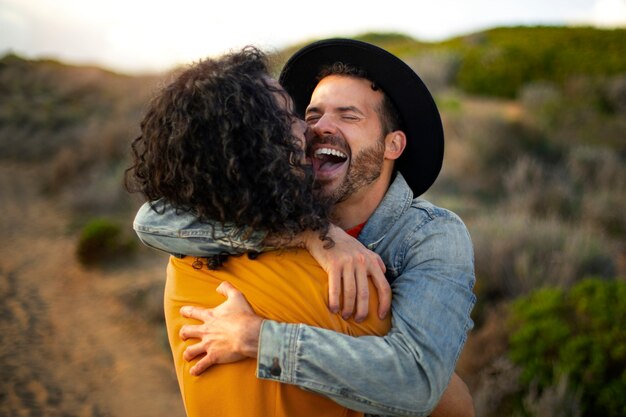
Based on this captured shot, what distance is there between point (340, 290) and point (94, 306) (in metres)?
7.01

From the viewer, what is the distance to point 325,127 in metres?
2.61

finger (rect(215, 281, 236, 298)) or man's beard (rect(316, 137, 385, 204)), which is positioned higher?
man's beard (rect(316, 137, 385, 204))

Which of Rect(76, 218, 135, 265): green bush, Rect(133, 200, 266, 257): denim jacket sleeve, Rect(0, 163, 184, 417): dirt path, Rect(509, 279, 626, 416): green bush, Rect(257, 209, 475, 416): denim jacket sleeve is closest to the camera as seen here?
Rect(257, 209, 475, 416): denim jacket sleeve

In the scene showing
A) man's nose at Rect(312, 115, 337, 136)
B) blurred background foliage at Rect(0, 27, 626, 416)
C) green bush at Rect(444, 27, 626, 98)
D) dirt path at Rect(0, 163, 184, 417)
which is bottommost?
dirt path at Rect(0, 163, 184, 417)

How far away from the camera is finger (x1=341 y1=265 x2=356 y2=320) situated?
166 centimetres

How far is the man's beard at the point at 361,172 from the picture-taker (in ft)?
8.38

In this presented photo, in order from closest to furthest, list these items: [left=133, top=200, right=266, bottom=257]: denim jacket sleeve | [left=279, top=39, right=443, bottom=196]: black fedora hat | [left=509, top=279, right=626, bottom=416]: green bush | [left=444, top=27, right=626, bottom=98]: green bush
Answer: [left=133, top=200, right=266, bottom=257]: denim jacket sleeve < [left=279, top=39, right=443, bottom=196]: black fedora hat < [left=509, top=279, right=626, bottom=416]: green bush < [left=444, top=27, right=626, bottom=98]: green bush

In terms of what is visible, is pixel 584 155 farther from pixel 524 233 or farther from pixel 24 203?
pixel 24 203

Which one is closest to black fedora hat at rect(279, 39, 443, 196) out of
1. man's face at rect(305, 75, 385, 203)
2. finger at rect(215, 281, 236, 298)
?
man's face at rect(305, 75, 385, 203)

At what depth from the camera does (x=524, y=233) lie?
641 centimetres

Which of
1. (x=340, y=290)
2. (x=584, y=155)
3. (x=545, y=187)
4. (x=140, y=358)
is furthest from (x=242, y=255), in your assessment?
(x=584, y=155)

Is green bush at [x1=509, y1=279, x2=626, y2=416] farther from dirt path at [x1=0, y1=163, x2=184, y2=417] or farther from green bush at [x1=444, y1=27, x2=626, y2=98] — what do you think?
green bush at [x1=444, y1=27, x2=626, y2=98]

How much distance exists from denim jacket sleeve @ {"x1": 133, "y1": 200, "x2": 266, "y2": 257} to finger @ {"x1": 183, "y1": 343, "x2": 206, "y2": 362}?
0.33 m

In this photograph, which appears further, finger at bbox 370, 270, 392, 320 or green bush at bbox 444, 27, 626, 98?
green bush at bbox 444, 27, 626, 98
